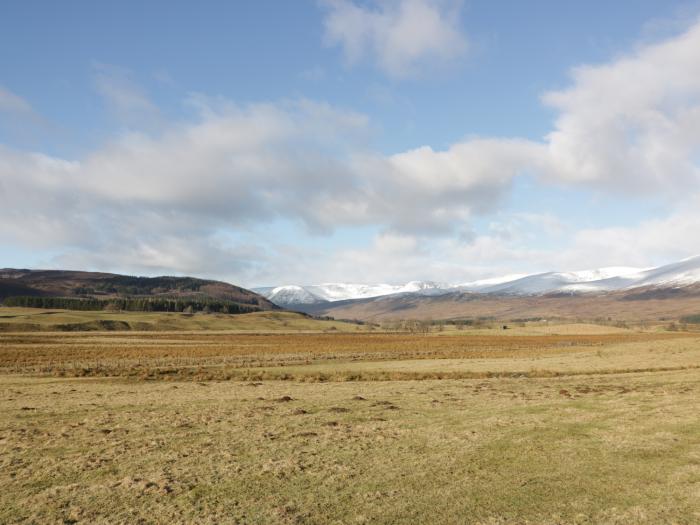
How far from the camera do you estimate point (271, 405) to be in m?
23.9

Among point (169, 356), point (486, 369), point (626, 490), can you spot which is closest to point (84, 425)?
point (626, 490)

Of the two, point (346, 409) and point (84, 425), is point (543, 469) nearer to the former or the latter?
point (346, 409)

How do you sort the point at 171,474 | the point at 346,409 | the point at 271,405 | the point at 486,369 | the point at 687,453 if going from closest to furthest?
the point at 171,474 → the point at 687,453 → the point at 346,409 → the point at 271,405 → the point at 486,369

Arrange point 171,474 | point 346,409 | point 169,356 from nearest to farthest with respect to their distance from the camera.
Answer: point 171,474
point 346,409
point 169,356

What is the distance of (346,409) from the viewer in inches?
882

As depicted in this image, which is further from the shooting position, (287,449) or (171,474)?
(287,449)

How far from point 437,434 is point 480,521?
23.9 ft

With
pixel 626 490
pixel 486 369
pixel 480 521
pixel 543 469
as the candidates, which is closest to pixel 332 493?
pixel 480 521

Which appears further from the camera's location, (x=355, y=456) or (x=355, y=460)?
(x=355, y=456)

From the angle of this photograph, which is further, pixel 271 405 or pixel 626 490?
pixel 271 405

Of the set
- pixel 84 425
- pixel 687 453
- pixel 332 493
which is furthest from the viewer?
pixel 84 425

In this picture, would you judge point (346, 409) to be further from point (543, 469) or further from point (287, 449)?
point (543, 469)

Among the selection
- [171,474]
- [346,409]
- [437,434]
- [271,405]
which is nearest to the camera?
[171,474]

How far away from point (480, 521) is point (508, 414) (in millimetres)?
11147
